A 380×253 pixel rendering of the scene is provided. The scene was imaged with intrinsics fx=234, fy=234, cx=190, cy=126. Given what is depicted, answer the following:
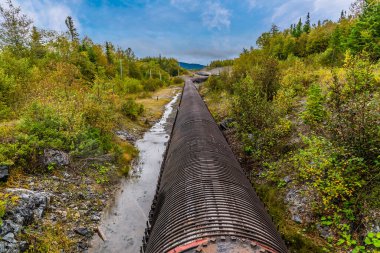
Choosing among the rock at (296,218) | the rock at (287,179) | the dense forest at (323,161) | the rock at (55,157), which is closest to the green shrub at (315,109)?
the dense forest at (323,161)

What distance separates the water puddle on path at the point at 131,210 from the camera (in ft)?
34.1

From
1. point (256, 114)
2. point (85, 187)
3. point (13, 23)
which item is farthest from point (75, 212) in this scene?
point (13, 23)

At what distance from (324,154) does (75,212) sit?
469 inches

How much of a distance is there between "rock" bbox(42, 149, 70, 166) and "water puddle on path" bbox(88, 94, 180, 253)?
150 inches

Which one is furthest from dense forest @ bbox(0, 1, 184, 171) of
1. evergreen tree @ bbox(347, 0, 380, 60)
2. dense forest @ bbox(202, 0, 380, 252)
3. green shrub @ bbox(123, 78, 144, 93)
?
evergreen tree @ bbox(347, 0, 380, 60)

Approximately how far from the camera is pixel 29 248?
852 cm

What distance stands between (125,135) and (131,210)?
39.6 feet

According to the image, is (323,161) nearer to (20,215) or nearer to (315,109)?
(315,109)

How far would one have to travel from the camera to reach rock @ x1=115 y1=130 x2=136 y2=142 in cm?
2310

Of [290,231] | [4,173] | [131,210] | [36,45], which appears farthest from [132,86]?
[290,231]

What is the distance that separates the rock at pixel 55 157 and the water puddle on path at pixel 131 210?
3.80 m

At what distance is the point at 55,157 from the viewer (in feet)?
45.7

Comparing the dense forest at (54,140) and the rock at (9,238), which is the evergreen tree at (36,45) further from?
the rock at (9,238)

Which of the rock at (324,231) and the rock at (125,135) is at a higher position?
the rock at (125,135)
